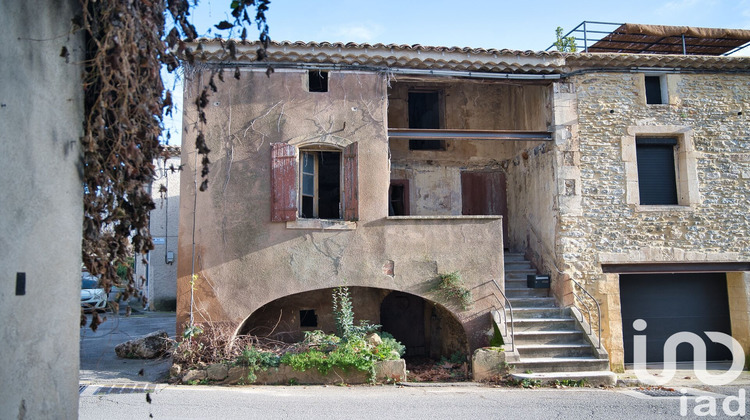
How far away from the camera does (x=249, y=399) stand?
833cm

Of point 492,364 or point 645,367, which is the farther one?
point 645,367

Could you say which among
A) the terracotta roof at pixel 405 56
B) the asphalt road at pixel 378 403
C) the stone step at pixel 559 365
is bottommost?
the asphalt road at pixel 378 403

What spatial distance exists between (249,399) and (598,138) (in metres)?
8.16

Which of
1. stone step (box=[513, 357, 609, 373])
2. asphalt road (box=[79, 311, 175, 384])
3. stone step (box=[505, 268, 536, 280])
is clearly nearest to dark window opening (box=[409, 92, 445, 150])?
stone step (box=[505, 268, 536, 280])

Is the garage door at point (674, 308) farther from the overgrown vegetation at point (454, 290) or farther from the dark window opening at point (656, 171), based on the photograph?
the overgrown vegetation at point (454, 290)

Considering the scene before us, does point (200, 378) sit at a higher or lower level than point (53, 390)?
lower

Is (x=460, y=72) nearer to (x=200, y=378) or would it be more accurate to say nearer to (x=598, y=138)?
(x=598, y=138)

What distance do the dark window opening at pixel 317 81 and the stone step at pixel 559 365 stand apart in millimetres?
6068

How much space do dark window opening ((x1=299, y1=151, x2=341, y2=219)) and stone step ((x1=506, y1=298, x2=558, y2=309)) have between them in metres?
3.78

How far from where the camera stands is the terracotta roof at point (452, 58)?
10359mm

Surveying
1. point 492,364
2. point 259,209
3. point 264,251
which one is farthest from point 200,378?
point 492,364

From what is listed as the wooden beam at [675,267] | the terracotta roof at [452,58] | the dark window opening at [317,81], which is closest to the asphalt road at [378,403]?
the wooden beam at [675,267]

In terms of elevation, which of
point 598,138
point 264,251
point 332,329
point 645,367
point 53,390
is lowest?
point 645,367

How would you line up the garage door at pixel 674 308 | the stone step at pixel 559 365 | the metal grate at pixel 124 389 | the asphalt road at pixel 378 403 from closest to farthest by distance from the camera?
the asphalt road at pixel 378 403 → the metal grate at pixel 124 389 → the stone step at pixel 559 365 → the garage door at pixel 674 308
